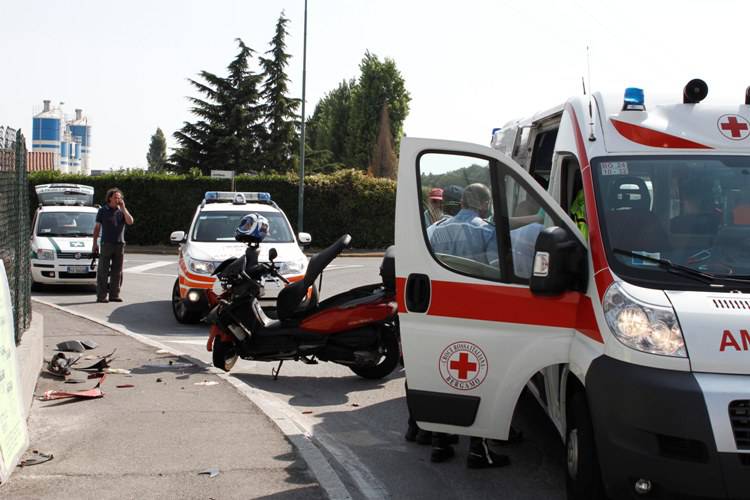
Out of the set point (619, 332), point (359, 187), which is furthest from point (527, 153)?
point (359, 187)

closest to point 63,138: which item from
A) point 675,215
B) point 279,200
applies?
point 279,200

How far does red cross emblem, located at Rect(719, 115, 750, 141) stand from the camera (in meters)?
5.31

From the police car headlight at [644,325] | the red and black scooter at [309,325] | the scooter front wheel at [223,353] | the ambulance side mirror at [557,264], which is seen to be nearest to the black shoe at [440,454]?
the ambulance side mirror at [557,264]

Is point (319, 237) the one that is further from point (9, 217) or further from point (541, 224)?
point (541, 224)

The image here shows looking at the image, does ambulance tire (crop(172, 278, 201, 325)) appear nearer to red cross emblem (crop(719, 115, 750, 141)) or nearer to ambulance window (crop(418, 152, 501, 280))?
ambulance window (crop(418, 152, 501, 280))

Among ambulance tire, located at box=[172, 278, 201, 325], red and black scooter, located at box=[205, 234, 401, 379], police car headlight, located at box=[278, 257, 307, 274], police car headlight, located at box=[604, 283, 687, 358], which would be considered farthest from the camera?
ambulance tire, located at box=[172, 278, 201, 325]

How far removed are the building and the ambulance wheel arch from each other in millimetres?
105528

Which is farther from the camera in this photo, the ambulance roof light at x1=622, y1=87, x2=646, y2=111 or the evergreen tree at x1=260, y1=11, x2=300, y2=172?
the evergreen tree at x1=260, y1=11, x2=300, y2=172

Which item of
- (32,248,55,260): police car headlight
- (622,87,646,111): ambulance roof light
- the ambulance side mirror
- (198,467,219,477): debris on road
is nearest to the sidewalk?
(198,467,219,477): debris on road

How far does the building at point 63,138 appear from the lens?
135 m

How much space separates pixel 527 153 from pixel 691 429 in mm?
3776

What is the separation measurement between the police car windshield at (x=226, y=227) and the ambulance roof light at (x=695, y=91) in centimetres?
865

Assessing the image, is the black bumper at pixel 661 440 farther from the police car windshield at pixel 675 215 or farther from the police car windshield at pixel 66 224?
the police car windshield at pixel 66 224

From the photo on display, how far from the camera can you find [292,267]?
12.5 m
